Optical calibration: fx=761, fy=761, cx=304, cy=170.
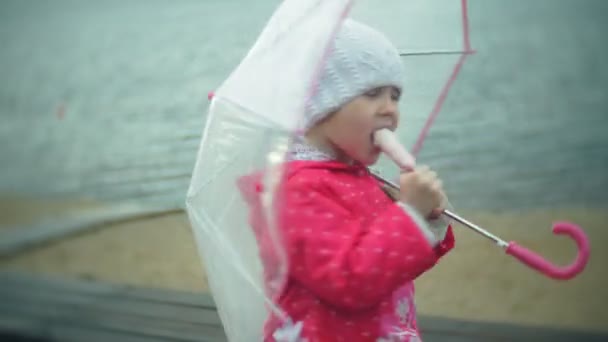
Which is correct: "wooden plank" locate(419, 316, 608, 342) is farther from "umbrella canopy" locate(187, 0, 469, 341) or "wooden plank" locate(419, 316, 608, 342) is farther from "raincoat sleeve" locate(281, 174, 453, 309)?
"raincoat sleeve" locate(281, 174, 453, 309)

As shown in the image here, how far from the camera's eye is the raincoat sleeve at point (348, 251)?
94 centimetres

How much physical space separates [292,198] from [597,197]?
7.28 feet

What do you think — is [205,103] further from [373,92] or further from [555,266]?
[555,266]

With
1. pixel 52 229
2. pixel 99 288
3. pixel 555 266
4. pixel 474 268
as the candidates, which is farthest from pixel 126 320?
pixel 555 266

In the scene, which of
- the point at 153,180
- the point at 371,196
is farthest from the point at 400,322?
the point at 153,180

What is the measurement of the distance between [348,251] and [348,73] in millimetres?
254

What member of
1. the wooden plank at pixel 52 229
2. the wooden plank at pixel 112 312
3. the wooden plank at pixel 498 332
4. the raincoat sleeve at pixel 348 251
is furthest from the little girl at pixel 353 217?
the wooden plank at pixel 52 229

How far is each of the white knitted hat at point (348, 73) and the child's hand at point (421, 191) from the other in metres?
0.14

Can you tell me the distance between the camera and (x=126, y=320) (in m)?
2.38

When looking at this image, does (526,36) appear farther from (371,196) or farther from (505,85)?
(371,196)

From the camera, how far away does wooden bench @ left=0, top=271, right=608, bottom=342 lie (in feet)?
6.85

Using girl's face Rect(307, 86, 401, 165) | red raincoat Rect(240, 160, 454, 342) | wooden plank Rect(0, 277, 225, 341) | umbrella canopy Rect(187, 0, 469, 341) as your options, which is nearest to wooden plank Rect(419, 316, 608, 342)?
wooden plank Rect(0, 277, 225, 341)

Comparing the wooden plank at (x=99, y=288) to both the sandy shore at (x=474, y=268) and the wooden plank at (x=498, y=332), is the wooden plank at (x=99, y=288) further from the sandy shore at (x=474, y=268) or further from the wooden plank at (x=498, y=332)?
the wooden plank at (x=498, y=332)

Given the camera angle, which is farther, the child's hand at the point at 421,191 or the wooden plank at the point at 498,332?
the wooden plank at the point at 498,332
